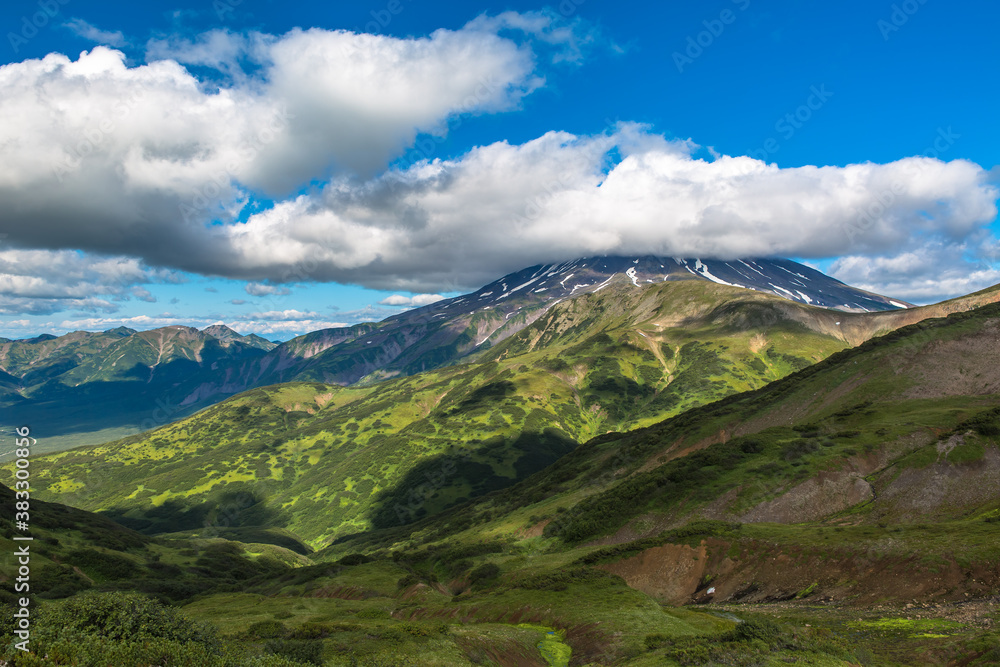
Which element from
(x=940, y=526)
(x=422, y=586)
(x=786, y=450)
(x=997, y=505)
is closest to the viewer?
(x=940, y=526)

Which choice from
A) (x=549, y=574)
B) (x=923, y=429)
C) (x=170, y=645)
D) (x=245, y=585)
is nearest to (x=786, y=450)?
(x=923, y=429)

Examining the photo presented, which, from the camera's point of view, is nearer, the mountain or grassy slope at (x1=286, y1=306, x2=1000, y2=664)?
the mountain

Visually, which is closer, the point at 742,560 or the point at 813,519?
the point at 742,560

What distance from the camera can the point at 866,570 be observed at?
4734cm

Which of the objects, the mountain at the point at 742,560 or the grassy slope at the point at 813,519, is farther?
the grassy slope at the point at 813,519

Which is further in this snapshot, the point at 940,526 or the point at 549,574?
the point at 549,574

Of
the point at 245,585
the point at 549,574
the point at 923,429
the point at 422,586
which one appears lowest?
the point at 245,585

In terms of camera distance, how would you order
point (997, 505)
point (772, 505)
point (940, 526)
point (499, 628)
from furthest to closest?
1. point (772, 505)
2. point (997, 505)
3. point (940, 526)
4. point (499, 628)

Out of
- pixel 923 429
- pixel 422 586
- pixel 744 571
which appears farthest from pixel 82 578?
pixel 923 429

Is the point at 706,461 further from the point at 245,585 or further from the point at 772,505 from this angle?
the point at 245,585

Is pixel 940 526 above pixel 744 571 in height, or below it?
above

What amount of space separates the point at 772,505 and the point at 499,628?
172ft

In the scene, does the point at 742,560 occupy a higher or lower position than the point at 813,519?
higher

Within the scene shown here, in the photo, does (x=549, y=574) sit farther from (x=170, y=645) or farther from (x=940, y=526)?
(x=170, y=645)
